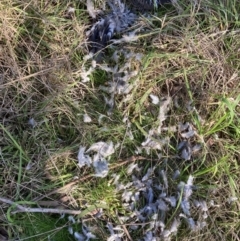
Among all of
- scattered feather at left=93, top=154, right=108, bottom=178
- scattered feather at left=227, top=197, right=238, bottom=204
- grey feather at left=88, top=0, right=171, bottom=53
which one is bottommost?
scattered feather at left=227, top=197, right=238, bottom=204

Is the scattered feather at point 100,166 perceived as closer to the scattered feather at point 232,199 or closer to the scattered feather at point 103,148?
the scattered feather at point 103,148

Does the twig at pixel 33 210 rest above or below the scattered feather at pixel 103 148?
below

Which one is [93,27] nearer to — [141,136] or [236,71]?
[141,136]

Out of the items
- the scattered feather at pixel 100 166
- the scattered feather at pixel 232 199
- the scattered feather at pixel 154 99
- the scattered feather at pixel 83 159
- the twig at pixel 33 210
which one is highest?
the scattered feather at pixel 154 99

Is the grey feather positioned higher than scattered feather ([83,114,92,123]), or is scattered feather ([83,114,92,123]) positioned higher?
the grey feather

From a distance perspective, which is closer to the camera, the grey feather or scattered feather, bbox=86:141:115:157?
scattered feather, bbox=86:141:115:157

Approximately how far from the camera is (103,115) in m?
2.16

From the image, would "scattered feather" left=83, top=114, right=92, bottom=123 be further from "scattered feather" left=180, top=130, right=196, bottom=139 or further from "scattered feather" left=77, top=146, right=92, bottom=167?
"scattered feather" left=180, top=130, right=196, bottom=139

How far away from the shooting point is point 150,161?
2.16 metres

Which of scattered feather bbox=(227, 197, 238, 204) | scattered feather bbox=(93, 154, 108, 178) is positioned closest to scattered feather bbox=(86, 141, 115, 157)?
scattered feather bbox=(93, 154, 108, 178)

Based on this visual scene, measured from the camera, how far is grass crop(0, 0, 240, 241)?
2.12 meters

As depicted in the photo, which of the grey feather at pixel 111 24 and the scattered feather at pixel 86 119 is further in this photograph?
the grey feather at pixel 111 24

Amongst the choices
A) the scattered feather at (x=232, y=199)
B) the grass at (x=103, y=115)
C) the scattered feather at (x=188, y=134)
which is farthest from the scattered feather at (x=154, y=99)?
the scattered feather at (x=232, y=199)

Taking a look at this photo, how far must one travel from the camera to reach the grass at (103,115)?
2.12m
